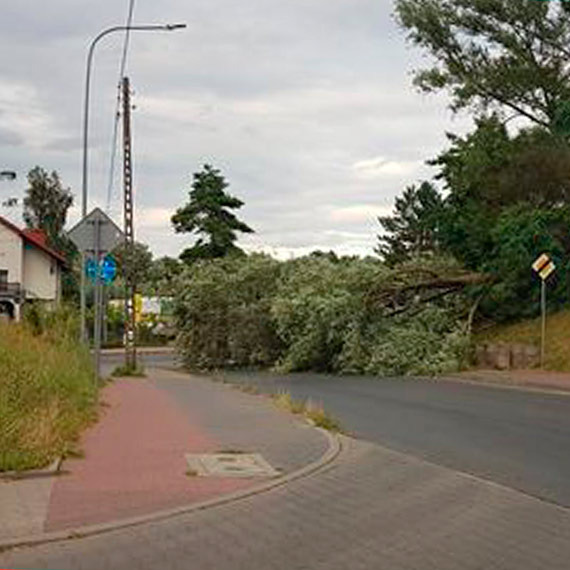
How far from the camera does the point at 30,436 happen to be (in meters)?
11.8

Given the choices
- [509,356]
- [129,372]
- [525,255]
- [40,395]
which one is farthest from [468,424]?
[129,372]

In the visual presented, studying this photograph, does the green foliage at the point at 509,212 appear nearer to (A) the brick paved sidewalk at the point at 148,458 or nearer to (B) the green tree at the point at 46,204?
(A) the brick paved sidewalk at the point at 148,458

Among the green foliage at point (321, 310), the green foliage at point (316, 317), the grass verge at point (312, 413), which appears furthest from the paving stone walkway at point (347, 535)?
the green foliage at point (321, 310)

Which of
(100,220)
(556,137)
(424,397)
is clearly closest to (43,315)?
(100,220)

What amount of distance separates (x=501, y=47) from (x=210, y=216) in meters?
46.6

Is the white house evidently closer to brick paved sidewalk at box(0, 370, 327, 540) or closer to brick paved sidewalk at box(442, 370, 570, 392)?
brick paved sidewalk at box(442, 370, 570, 392)

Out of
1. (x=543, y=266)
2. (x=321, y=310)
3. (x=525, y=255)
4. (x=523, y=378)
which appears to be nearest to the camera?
(x=523, y=378)

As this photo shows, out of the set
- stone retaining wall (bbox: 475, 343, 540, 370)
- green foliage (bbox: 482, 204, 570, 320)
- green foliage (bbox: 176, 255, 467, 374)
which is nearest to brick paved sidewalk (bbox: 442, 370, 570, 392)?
stone retaining wall (bbox: 475, 343, 540, 370)

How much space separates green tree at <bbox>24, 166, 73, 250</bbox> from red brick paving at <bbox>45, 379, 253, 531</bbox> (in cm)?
8965

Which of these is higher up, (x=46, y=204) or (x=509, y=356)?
(x=46, y=204)

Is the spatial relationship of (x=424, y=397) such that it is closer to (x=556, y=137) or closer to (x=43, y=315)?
(x=43, y=315)

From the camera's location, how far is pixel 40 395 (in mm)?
Answer: 14406

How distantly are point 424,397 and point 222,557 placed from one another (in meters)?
16.6

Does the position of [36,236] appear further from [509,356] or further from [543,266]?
[543,266]
